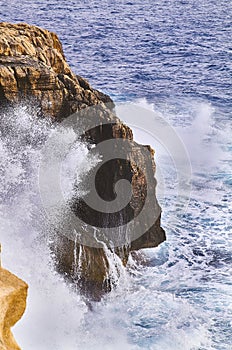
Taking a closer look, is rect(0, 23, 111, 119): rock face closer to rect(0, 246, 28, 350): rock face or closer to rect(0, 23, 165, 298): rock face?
rect(0, 23, 165, 298): rock face

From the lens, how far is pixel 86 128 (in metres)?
13.9

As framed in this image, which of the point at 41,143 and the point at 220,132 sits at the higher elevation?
the point at 41,143

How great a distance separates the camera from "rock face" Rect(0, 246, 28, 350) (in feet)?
20.7

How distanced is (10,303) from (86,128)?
25.7ft

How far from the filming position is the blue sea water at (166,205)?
12.4m

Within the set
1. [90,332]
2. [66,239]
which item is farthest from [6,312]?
[66,239]

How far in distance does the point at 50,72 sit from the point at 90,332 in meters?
5.27

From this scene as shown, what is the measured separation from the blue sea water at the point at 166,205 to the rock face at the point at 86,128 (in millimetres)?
497

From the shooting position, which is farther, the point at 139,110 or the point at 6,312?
the point at 139,110

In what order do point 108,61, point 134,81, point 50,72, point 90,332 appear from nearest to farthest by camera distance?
1. point 90,332
2. point 50,72
3. point 134,81
4. point 108,61

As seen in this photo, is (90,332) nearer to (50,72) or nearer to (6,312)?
(50,72)

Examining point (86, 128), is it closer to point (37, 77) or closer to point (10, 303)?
point (37, 77)

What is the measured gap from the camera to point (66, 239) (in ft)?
44.4

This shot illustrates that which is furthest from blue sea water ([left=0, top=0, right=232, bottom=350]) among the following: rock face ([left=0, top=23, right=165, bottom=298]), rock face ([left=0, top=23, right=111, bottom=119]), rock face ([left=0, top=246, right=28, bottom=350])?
rock face ([left=0, top=246, right=28, bottom=350])
